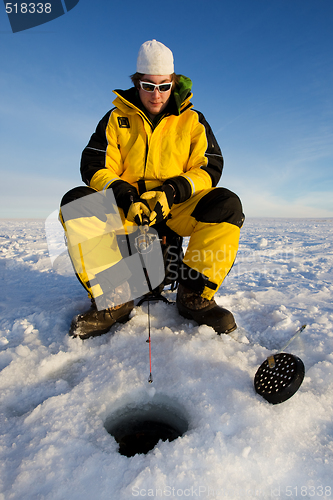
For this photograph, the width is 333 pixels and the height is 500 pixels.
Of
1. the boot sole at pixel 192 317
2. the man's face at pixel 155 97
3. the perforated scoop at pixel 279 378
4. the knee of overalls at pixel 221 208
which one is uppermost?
the man's face at pixel 155 97

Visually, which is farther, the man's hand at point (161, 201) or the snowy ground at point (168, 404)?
the man's hand at point (161, 201)

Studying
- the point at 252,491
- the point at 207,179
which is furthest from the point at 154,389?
the point at 207,179

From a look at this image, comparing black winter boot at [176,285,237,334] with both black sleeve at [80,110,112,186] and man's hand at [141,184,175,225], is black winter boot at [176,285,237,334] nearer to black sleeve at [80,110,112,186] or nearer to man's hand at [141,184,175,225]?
man's hand at [141,184,175,225]

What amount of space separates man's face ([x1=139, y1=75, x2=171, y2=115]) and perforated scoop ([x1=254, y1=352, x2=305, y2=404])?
184cm

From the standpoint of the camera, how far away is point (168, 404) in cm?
121

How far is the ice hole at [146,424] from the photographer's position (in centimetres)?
115

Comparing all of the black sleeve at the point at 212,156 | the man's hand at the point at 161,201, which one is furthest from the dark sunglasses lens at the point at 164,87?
the man's hand at the point at 161,201

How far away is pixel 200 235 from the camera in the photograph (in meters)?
1.74

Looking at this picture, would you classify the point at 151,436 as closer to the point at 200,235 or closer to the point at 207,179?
the point at 200,235

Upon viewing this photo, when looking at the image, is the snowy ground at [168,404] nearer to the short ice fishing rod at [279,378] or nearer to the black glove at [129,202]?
the short ice fishing rod at [279,378]

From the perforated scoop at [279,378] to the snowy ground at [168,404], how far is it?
4 centimetres

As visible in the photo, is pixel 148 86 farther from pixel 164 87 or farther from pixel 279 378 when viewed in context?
pixel 279 378

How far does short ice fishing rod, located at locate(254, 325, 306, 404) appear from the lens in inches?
42.2

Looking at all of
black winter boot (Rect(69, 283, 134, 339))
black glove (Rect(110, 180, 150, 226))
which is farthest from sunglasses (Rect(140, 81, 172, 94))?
black winter boot (Rect(69, 283, 134, 339))
